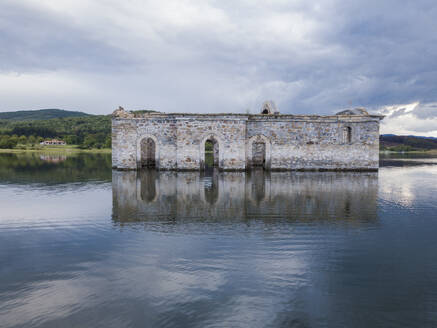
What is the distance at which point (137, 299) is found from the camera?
4.18m

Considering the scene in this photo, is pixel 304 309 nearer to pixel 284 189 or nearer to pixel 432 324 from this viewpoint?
pixel 432 324

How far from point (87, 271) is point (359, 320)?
172 inches

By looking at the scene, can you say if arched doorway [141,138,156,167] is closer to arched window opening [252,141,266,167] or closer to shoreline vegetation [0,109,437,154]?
arched window opening [252,141,266,167]

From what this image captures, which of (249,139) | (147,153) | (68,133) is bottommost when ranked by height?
(147,153)

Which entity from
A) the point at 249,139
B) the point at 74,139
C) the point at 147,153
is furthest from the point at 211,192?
the point at 74,139

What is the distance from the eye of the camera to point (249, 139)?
75.2ft

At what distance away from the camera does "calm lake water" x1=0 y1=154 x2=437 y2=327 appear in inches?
152

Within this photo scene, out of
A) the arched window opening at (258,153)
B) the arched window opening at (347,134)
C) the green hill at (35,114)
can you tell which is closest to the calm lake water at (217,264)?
the arched window opening at (347,134)

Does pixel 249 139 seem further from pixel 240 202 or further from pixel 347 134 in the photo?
pixel 240 202

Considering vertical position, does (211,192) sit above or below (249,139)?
below

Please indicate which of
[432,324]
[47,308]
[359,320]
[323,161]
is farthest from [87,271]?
[323,161]

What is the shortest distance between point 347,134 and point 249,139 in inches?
332

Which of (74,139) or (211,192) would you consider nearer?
(211,192)

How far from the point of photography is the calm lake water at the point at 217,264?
386 centimetres
